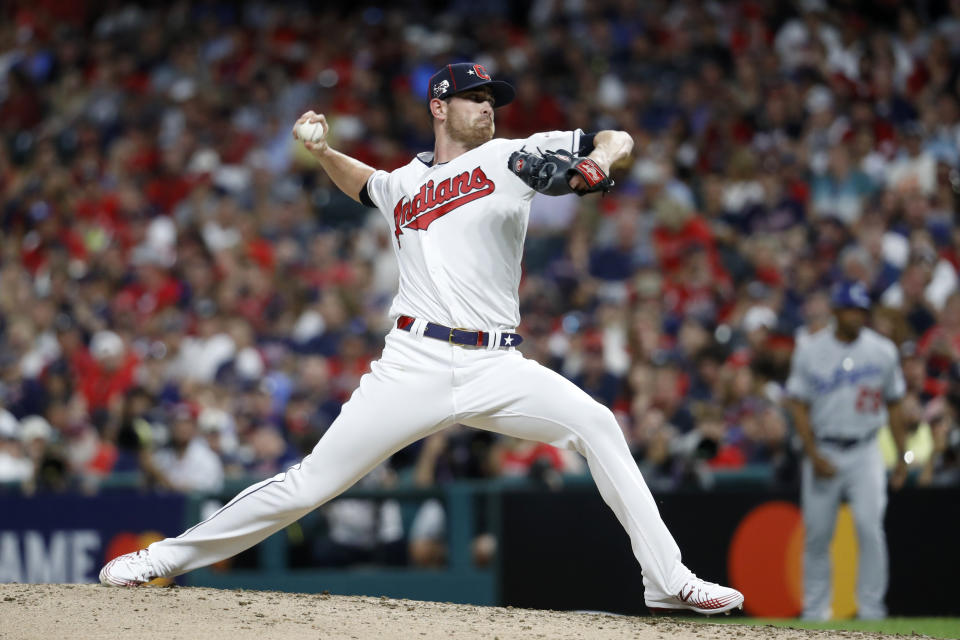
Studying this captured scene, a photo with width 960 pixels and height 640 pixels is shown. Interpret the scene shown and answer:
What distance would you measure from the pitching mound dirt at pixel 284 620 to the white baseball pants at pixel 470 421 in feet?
1.02

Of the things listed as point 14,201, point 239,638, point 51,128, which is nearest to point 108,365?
point 14,201

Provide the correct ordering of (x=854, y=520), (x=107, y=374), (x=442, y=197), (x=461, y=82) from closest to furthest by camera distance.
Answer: (x=442, y=197) → (x=461, y=82) → (x=854, y=520) → (x=107, y=374)

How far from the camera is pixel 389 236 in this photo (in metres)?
12.1

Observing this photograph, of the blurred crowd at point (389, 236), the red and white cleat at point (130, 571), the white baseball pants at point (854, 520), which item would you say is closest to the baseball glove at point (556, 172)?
the red and white cleat at point (130, 571)


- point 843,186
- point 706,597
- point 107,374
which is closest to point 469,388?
point 706,597

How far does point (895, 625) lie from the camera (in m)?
6.62

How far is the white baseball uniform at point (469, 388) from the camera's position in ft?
15.0

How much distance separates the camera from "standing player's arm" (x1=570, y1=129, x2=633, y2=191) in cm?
436

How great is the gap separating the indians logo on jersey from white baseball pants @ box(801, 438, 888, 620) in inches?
139

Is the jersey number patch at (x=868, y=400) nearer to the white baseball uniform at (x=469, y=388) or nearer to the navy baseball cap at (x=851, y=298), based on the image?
the navy baseball cap at (x=851, y=298)

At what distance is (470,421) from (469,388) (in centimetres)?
15

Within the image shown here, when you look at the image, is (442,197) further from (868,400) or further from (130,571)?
(868,400)

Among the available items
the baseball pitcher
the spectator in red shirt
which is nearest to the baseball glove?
the baseball pitcher

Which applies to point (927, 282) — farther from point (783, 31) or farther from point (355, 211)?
point (355, 211)
